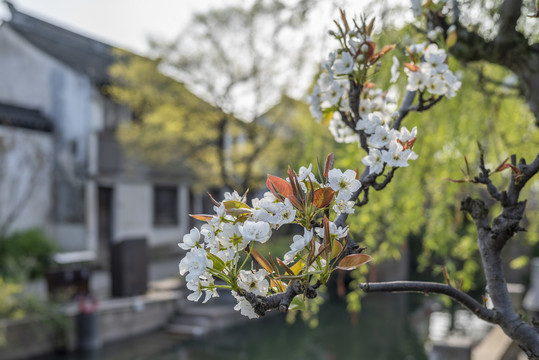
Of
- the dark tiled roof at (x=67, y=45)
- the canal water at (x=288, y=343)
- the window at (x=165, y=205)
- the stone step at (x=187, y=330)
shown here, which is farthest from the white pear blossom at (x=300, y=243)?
the window at (x=165, y=205)

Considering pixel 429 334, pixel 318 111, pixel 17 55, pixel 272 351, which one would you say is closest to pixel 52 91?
pixel 17 55

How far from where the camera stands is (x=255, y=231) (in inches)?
42.9

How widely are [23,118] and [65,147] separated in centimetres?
Result: 157

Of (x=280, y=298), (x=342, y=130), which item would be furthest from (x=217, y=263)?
(x=342, y=130)

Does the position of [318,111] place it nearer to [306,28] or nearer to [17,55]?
[306,28]

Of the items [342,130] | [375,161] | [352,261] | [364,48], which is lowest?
[352,261]

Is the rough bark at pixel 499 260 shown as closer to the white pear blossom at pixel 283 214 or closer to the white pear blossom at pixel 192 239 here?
the white pear blossom at pixel 283 214

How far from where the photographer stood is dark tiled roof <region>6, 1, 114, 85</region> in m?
14.9

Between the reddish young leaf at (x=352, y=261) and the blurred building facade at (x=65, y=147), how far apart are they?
13.4 m

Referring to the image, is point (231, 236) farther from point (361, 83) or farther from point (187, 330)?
point (187, 330)

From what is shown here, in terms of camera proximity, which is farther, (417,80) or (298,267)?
(417,80)

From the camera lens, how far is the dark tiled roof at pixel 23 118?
12747 millimetres

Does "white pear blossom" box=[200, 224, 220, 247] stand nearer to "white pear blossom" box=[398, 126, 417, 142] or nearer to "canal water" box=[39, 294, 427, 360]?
"white pear blossom" box=[398, 126, 417, 142]

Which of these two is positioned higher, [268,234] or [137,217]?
[268,234]
